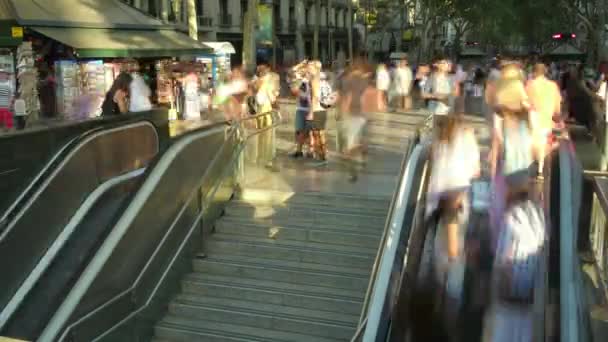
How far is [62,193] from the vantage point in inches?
330

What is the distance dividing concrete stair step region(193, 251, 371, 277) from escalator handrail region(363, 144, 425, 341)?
4.78ft

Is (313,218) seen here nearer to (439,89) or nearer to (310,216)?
(310,216)

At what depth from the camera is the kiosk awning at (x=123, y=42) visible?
18.0 m

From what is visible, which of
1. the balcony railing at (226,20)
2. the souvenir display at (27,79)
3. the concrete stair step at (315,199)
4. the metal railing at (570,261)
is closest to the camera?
the metal railing at (570,261)

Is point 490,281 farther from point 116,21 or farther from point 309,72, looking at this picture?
point 116,21

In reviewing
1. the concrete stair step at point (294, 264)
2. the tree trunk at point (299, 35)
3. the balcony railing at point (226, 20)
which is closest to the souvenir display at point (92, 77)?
the concrete stair step at point (294, 264)

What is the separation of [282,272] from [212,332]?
109 centimetres

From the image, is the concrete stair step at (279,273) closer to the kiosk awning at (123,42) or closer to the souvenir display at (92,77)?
Result: the kiosk awning at (123,42)

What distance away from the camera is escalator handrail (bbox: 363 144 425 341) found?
5.55m

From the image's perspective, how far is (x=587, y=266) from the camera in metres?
7.71

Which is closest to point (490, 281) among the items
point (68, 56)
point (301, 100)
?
point (301, 100)

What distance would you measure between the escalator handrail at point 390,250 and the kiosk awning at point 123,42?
43.0ft

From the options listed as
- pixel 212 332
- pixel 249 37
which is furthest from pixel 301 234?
pixel 249 37

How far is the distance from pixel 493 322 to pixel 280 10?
5796 cm
